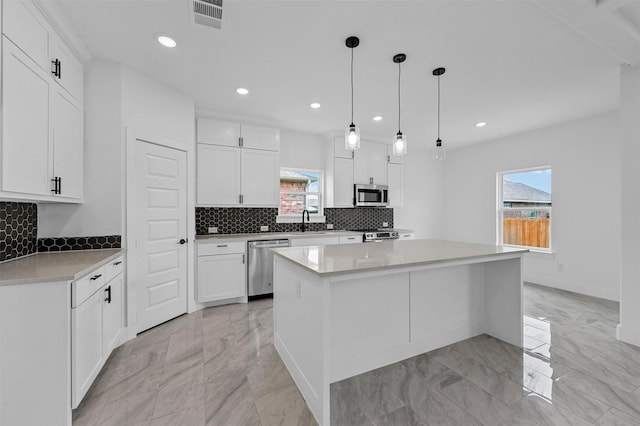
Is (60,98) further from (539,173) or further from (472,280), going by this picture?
(539,173)

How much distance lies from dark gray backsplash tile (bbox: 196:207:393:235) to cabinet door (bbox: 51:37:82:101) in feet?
6.39

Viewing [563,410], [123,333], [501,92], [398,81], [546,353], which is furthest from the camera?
[501,92]

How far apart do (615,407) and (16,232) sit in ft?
14.2

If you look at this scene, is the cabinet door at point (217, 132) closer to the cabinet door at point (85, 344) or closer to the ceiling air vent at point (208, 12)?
the ceiling air vent at point (208, 12)

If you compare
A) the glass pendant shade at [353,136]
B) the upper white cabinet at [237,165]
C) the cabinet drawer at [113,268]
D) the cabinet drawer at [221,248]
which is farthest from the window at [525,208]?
the cabinet drawer at [113,268]

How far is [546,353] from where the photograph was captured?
7.50ft

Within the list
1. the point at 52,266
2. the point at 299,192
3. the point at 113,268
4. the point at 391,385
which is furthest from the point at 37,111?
the point at 299,192

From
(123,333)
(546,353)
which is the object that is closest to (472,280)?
(546,353)

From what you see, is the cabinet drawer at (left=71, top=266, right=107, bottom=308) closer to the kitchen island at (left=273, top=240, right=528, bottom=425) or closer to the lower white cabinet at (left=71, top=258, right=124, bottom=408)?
the lower white cabinet at (left=71, top=258, right=124, bottom=408)

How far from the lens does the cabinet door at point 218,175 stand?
365 cm

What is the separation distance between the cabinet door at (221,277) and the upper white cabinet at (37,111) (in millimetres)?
1492

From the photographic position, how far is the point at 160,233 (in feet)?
9.34

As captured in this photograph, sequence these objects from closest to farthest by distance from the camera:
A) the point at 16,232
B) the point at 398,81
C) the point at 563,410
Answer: the point at 563,410
the point at 16,232
the point at 398,81

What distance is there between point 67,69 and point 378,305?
123 inches
